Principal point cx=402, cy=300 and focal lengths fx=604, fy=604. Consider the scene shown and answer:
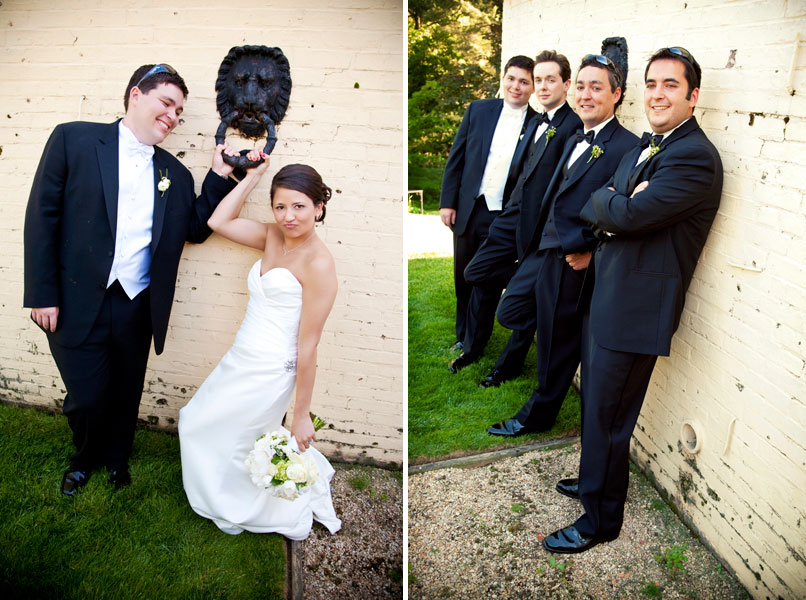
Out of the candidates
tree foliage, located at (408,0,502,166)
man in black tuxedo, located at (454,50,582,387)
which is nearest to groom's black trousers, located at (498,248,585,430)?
man in black tuxedo, located at (454,50,582,387)

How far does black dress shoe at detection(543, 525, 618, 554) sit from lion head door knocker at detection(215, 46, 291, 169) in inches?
97.2

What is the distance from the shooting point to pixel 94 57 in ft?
11.0

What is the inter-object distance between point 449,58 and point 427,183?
2.53 meters

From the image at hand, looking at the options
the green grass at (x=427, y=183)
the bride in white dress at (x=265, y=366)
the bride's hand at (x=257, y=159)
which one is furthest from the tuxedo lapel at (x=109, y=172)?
the green grass at (x=427, y=183)

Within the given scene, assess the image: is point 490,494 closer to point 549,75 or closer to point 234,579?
point 234,579

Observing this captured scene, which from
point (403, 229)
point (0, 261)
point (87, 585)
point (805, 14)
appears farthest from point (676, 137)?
point (0, 261)

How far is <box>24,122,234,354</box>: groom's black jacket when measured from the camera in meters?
2.94

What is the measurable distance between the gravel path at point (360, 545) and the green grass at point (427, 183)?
Answer: 30.0 feet

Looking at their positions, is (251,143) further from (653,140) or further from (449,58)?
(449,58)

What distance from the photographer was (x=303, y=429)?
10.1 ft

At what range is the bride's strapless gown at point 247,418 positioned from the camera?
304 cm

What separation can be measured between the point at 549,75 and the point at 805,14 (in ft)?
6.06

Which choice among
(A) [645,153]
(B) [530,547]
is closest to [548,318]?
(A) [645,153]

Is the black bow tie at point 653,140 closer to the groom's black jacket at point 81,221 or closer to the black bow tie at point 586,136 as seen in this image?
the black bow tie at point 586,136
